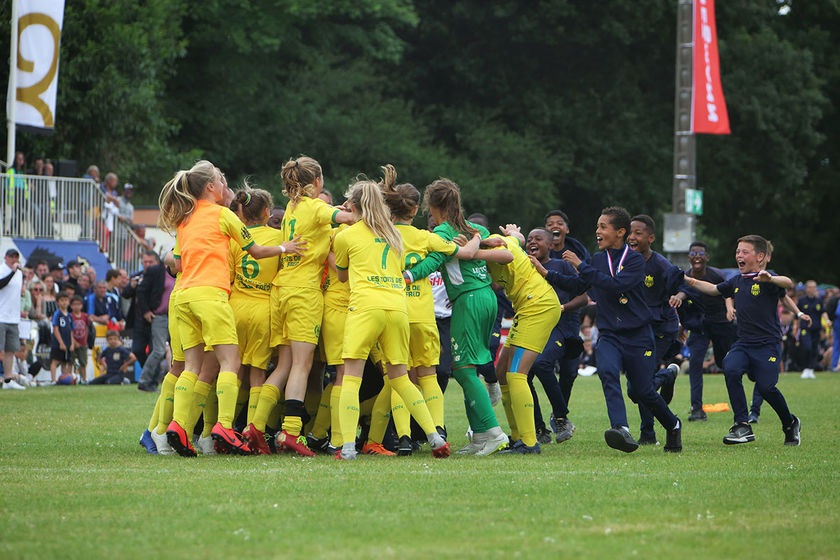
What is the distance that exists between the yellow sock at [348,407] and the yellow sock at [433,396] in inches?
26.5

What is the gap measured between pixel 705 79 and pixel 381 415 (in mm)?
16705

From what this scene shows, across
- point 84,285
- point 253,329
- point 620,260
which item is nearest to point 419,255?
point 253,329

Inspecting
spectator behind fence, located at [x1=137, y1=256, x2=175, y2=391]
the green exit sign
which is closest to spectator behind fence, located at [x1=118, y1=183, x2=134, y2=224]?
spectator behind fence, located at [x1=137, y1=256, x2=175, y2=391]

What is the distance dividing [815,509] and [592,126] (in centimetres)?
3635

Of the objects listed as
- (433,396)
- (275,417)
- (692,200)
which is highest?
(692,200)

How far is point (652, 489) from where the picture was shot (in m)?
7.31

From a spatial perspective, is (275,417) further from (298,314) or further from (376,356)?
(298,314)

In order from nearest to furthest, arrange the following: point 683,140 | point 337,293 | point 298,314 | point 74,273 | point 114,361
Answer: point 298,314 → point 337,293 → point 114,361 → point 74,273 → point 683,140

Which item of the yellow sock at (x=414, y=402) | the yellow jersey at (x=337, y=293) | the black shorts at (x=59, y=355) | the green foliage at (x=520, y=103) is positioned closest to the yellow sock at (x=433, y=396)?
the yellow sock at (x=414, y=402)

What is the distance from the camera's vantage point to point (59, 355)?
65.6 feet

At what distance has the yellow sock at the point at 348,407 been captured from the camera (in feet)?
29.1

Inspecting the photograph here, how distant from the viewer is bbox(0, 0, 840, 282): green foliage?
37.4 metres

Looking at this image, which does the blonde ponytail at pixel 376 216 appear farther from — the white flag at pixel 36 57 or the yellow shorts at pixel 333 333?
the white flag at pixel 36 57

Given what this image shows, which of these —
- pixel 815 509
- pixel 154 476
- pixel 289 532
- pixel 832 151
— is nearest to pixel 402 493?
pixel 289 532
